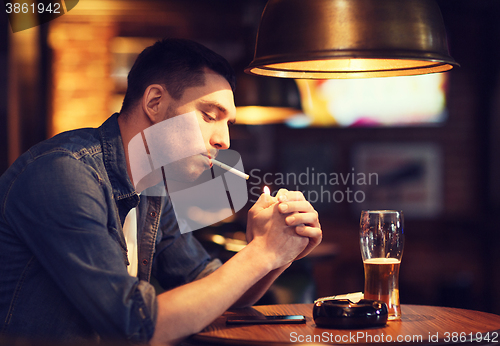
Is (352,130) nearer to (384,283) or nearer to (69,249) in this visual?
(384,283)

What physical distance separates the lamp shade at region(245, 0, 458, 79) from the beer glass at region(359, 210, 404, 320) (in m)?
0.40

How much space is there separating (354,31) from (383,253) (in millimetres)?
546

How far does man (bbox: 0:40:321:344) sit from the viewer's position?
1000 millimetres

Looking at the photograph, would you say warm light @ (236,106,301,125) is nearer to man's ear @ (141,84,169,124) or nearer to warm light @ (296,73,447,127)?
warm light @ (296,73,447,127)

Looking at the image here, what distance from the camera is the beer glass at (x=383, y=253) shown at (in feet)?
3.95

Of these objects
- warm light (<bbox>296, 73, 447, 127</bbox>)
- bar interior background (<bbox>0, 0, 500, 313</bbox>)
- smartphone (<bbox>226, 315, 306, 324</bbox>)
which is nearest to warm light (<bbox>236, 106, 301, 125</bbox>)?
bar interior background (<bbox>0, 0, 500, 313</bbox>)

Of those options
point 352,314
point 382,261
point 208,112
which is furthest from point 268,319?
point 208,112

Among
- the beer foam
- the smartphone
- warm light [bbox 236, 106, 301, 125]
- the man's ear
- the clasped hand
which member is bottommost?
the smartphone

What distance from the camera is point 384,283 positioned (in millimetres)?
1203

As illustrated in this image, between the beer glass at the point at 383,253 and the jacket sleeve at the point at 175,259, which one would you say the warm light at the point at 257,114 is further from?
the beer glass at the point at 383,253

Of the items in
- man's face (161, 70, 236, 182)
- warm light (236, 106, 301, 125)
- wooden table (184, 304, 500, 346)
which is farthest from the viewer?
warm light (236, 106, 301, 125)

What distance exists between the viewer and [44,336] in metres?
1.10

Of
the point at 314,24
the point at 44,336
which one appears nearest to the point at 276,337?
the point at 44,336

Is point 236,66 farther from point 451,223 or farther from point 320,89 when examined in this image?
point 451,223
